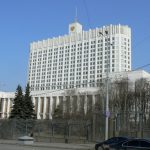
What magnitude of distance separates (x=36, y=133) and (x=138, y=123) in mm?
13617

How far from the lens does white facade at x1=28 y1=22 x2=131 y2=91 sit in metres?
156

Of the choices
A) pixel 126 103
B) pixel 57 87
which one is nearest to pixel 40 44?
pixel 57 87

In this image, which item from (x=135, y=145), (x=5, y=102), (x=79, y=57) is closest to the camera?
(x=135, y=145)

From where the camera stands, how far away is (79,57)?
168250 mm

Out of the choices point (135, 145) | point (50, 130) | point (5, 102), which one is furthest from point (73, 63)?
point (135, 145)

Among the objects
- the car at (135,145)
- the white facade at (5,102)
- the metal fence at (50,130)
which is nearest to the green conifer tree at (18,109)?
the metal fence at (50,130)

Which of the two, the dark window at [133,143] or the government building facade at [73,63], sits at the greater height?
the government building facade at [73,63]

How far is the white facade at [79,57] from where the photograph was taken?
155500mm

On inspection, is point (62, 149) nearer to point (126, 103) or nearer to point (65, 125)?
point (65, 125)

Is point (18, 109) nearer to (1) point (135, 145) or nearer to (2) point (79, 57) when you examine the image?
(1) point (135, 145)

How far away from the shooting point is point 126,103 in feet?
300

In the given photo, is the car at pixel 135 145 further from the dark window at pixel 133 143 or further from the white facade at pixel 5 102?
the white facade at pixel 5 102

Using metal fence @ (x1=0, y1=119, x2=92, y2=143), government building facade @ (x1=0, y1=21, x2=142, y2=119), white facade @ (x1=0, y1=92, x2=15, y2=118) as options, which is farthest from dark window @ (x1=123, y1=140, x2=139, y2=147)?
white facade @ (x1=0, y1=92, x2=15, y2=118)

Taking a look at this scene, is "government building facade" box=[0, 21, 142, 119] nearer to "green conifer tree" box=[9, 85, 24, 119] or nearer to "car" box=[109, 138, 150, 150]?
"green conifer tree" box=[9, 85, 24, 119]
